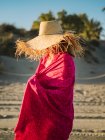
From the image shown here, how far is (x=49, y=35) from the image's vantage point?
238 inches

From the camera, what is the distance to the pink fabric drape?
17.9 ft

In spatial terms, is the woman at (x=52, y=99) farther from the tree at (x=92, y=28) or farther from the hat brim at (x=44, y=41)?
the tree at (x=92, y=28)

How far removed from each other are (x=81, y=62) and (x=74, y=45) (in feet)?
98.1

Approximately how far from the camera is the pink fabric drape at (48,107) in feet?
17.9

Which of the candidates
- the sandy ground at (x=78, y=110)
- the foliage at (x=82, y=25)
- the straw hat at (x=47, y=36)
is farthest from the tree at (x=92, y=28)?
the straw hat at (x=47, y=36)

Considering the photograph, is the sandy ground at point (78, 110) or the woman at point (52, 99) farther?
the sandy ground at point (78, 110)

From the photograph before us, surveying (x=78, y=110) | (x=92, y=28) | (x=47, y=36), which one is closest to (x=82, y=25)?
(x=92, y=28)

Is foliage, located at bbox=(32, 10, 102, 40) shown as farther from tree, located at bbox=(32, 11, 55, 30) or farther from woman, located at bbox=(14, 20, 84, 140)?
woman, located at bbox=(14, 20, 84, 140)

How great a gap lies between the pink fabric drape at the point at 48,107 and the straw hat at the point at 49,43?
0.83 feet

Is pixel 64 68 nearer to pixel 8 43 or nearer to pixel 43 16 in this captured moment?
pixel 8 43

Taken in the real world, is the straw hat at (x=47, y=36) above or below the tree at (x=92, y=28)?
below

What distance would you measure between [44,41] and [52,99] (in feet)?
2.51

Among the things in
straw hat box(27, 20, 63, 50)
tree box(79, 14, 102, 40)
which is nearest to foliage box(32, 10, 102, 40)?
tree box(79, 14, 102, 40)

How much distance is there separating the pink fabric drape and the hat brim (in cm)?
30
